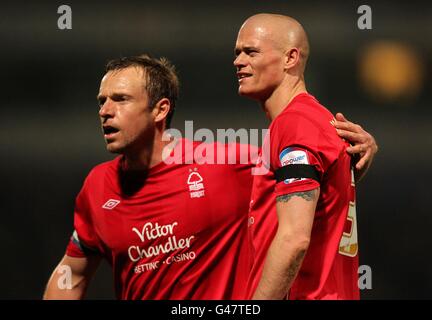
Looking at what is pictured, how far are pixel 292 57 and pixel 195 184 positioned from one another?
82 centimetres

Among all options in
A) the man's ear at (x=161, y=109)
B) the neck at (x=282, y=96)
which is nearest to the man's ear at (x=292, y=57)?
the neck at (x=282, y=96)

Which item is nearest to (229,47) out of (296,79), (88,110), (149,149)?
(88,110)

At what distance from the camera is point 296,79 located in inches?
131

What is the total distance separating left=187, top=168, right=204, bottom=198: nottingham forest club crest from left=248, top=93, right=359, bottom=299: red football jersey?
615mm

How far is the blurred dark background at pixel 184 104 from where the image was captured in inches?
246

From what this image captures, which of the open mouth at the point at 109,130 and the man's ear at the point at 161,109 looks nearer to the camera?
the open mouth at the point at 109,130

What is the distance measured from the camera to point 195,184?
12.5 ft

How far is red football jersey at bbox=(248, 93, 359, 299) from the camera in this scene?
9.62ft

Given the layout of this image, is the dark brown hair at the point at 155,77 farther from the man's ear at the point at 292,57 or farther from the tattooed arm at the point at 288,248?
the tattooed arm at the point at 288,248

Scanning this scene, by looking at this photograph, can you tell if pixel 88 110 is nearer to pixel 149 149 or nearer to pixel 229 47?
pixel 229 47

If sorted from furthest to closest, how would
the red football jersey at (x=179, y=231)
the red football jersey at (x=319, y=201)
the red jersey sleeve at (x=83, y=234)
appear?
the red jersey sleeve at (x=83, y=234) → the red football jersey at (x=179, y=231) → the red football jersey at (x=319, y=201)

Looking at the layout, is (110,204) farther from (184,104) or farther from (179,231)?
(184,104)

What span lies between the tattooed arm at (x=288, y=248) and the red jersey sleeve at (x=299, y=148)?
56mm

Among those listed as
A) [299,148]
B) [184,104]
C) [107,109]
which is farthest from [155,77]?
[184,104]
